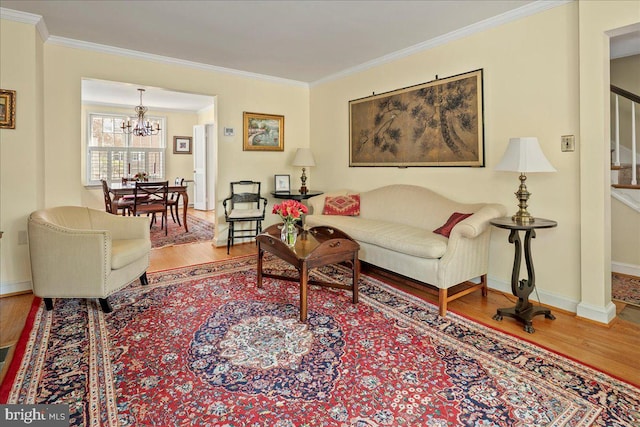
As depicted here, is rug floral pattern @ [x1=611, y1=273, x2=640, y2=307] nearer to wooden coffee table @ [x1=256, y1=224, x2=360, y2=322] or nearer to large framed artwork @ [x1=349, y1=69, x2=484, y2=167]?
large framed artwork @ [x1=349, y1=69, x2=484, y2=167]

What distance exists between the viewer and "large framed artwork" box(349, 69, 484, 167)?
3.39m

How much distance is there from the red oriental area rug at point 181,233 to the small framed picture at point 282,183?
137 cm

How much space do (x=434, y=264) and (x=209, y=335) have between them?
5.90 feet

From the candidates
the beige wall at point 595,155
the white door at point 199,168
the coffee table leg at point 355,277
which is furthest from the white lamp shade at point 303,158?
the white door at point 199,168

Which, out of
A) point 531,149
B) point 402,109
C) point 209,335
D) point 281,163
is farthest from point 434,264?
point 281,163

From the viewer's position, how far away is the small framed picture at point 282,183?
542 centimetres

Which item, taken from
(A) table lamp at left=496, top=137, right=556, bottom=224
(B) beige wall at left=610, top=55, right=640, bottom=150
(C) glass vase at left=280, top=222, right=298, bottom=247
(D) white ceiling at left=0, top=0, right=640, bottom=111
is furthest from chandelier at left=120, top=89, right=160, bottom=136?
(B) beige wall at left=610, top=55, right=640, bottom=150

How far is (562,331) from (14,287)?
15.3 feet

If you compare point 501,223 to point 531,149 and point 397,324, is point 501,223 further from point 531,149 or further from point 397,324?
point 397,324

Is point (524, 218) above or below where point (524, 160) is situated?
below

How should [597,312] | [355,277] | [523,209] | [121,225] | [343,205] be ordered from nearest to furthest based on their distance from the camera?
1. [597,312]
2. [523,209]
3. [355,277]
4. [121,225]
5. [343,205]

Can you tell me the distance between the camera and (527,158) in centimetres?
257

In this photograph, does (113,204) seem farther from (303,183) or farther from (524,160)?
(524,160)

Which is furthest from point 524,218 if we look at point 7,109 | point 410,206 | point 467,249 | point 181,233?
point 181,233
